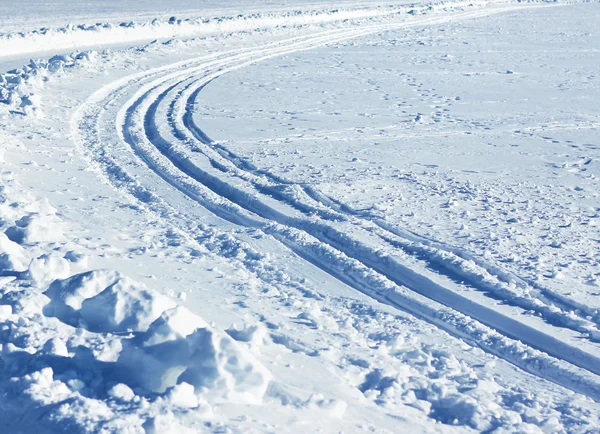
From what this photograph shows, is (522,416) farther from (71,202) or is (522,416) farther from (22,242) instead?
(71,202)

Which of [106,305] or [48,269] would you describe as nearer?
[106,305]

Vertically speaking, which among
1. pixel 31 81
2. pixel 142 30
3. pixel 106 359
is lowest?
pixel 106 359

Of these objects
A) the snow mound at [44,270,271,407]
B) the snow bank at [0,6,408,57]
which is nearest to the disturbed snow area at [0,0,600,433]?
the snow mound at [44,270,271,407]

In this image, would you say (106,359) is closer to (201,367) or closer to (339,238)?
(201,367)

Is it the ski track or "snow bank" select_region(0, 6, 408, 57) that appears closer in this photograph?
the ski track

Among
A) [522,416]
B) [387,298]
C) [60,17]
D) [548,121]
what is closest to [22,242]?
[387,298]

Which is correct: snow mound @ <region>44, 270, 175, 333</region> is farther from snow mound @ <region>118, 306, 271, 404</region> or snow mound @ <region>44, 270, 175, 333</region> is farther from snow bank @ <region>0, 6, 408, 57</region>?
snow bank @ <region>0, 6, 408, 57</region>

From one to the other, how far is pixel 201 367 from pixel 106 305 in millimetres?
→ 742

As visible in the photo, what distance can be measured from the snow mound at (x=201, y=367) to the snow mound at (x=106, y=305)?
37 cm

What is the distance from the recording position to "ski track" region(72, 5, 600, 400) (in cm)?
418

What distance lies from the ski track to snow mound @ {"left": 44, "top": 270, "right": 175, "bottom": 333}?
4.59ft

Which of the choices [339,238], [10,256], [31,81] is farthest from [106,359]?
[31,81]

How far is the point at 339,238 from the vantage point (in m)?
5.52

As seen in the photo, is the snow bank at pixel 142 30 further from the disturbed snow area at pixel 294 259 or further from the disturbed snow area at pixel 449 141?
the disturbed snow area at pixel 294 259
